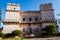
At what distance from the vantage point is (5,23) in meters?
34.8

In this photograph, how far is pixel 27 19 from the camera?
38219 mm

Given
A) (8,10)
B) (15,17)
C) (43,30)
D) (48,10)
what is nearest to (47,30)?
(43,30)

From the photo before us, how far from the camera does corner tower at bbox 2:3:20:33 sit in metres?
34.4

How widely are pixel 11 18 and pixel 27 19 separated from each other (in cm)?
570

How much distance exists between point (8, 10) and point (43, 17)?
486 inches

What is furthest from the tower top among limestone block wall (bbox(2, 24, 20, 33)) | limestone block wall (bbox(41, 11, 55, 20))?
limestone block wall (bbox(2, 24, 20, 33))

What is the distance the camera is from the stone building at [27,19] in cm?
3484

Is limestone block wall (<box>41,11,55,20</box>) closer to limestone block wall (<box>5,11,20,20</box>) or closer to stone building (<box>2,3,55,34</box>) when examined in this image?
stone building (<box>2,3,55,34</box>)

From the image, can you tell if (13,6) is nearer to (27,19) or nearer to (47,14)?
(27,19)

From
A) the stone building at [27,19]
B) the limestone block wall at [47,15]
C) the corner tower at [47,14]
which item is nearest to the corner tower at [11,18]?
the stone building at [27,19]

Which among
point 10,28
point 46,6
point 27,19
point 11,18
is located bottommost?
point 10,28

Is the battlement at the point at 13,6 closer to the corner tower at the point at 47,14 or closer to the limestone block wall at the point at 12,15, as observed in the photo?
the limestone block wall at the point at 12,15

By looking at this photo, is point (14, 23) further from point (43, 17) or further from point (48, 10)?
point (48, 10)

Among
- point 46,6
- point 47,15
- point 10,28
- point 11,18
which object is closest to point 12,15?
point 11,18
